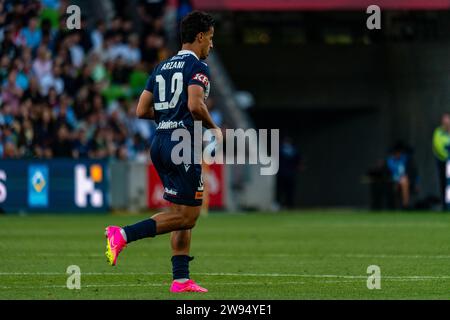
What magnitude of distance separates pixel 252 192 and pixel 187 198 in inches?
717

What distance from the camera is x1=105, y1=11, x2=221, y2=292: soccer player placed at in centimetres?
1110

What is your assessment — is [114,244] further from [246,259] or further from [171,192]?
[246,259]

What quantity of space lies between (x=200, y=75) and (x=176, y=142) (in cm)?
63

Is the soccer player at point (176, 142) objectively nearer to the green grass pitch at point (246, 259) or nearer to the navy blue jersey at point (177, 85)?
the navy blue jersey at point (177, 85)

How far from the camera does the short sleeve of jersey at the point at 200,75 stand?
11.1 m

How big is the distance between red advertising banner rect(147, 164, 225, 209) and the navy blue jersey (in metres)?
16.4

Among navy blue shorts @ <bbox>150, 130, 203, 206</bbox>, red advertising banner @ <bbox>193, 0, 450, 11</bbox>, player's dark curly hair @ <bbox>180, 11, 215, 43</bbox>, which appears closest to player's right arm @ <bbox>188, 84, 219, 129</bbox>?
navy blue shorts @ <bbox>150, 130, 203, 206</bbox>

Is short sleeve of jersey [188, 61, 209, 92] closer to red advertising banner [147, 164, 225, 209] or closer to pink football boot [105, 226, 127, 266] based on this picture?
pink football boot [105, 226, 127, 266]

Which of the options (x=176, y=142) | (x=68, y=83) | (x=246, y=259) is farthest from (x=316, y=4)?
(x=176, y=142)

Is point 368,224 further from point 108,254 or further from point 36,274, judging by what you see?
point 108,254

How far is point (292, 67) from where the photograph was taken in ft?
117

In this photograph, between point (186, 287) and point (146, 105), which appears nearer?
point (186, 287)

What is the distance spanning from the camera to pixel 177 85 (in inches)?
443
